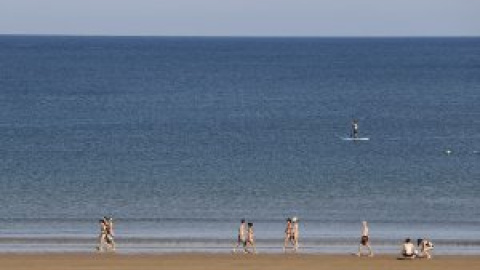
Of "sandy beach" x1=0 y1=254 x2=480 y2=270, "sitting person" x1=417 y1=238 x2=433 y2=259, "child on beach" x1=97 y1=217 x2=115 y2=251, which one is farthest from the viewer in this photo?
"child on beach" x1=97 y1=217 x2=115 y2=251

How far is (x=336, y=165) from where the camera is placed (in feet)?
242

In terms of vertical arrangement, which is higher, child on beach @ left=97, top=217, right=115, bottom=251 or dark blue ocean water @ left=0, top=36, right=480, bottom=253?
A: dark blue ocean water @ left=0, top=36, right=480, bottom=253

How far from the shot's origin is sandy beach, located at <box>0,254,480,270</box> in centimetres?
3741

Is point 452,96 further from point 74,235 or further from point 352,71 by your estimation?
point 74,235

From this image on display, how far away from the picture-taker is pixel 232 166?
72938 mm

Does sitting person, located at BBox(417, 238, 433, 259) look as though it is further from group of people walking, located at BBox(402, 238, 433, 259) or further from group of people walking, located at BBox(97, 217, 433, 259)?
group of people walking, located at BBox(97, 217, 433, 259)

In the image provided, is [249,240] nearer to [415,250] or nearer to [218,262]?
[218,262]

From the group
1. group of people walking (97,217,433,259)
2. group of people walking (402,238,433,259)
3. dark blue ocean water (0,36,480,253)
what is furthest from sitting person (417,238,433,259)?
dark blue ocean water (0,36,480,253)

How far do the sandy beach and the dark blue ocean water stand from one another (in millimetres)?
3008

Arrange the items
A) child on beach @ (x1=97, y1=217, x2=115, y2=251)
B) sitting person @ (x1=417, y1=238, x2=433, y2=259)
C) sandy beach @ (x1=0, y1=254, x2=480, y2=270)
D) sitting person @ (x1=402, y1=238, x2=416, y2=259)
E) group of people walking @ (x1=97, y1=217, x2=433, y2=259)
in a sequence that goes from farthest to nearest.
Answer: child on beach @ (x1=97, y1=217, x2=115, y2=251) < group of people walking @ (x1=97, y1=217, x2=433, y2=259) < sitting person @ (x1=417, y1=238, x2=433, y2=259) < sitting person @ (x1=402, y1=238, x2=416, y2=259) < sandy beach @ (x1=0, y1=254, x2=480, y2=270)

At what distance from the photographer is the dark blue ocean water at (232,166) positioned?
49.1 meters

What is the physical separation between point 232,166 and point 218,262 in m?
34.7

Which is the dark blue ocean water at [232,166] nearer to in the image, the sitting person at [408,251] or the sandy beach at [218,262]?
the sandy beach at [218,262]

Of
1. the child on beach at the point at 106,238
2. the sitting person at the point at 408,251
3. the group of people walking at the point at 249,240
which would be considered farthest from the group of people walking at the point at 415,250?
the child on beach at the point at 106,238
